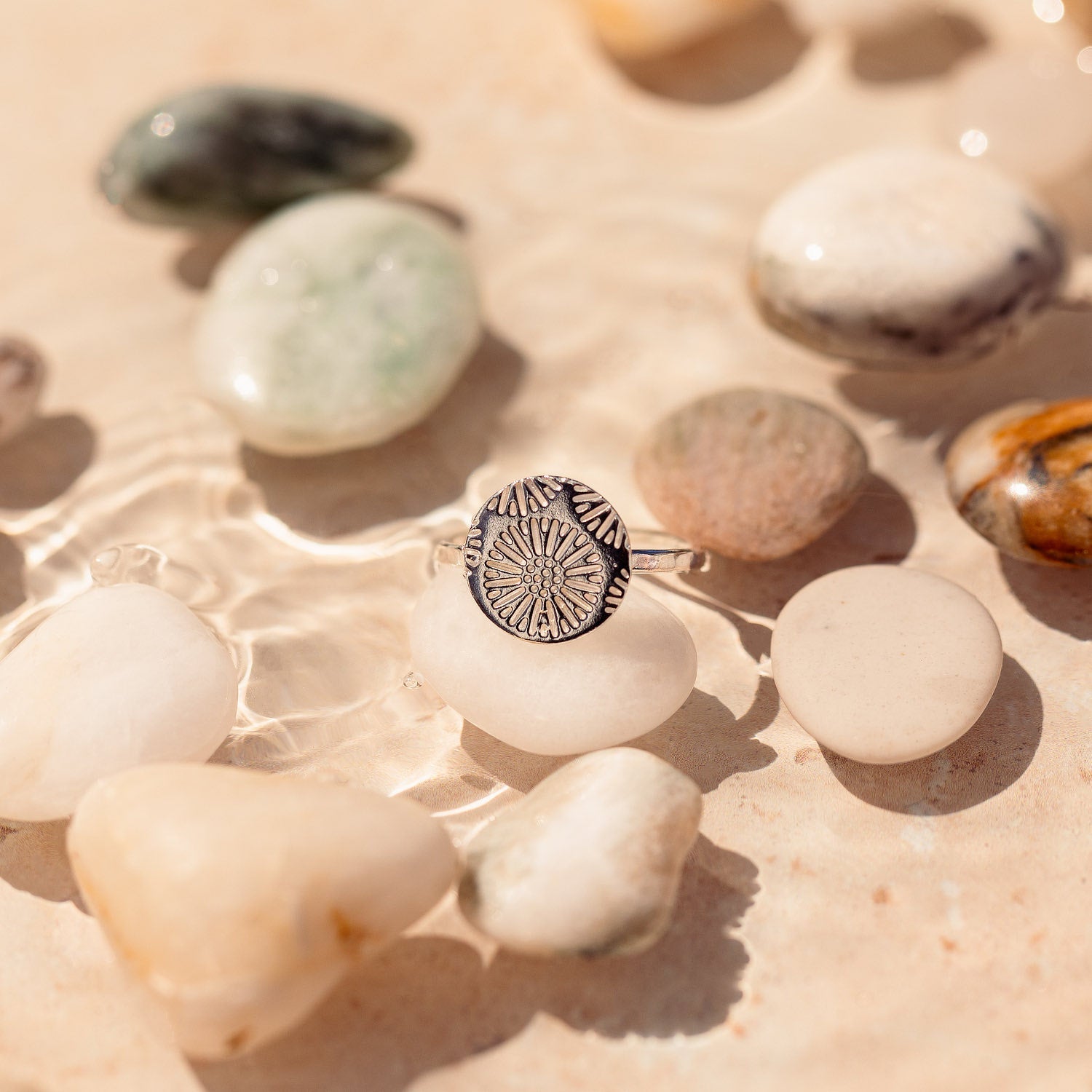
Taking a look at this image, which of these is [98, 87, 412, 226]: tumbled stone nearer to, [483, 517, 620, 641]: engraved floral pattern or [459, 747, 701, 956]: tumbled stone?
[483, 517, 620, 641]: engraved floral pattern

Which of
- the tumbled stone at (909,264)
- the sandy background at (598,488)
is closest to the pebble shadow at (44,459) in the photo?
the sandy background at (598,488)

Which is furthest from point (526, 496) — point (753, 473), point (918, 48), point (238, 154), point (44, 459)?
point (918, 48)

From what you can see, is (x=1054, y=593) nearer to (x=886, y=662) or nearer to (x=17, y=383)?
(x=886, y=662)

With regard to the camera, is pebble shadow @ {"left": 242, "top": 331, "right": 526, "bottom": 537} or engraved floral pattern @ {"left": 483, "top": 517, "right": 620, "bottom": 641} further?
pebble shadow @ {"left": 242, "top": 331, "right": 526, "bottom": 537}

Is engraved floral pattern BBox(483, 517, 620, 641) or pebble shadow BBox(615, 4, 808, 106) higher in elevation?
pebble shadow BBox(615, 4, 808, 106)

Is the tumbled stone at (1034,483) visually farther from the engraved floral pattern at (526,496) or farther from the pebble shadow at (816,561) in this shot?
the engraved floral pattern at (526,496)

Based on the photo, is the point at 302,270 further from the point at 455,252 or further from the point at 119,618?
the point at 119,618

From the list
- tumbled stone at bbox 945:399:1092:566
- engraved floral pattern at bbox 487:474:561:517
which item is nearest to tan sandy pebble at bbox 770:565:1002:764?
tumbled stone at bbox 945:399:1092:566
